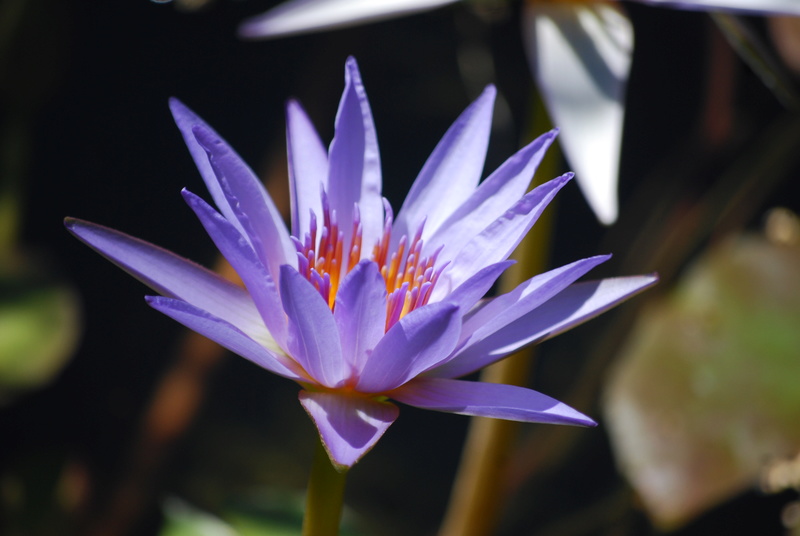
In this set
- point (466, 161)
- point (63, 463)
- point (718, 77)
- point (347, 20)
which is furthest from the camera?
point (718, 77)

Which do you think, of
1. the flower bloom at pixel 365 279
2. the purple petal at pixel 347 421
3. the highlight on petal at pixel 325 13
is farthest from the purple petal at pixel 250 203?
the highlight on petal at pixel 325 13

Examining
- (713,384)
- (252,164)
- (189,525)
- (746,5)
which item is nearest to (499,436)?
(713,384)

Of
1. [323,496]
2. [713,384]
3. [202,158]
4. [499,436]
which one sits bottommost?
[713,384]

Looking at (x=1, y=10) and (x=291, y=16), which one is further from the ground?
(x=1, y=10)

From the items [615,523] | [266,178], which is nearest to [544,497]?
[615,523]

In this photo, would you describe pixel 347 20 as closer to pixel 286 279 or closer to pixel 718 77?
pixel 286 279

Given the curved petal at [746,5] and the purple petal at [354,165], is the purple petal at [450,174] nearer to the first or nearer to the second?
the purple petal at [354,165]

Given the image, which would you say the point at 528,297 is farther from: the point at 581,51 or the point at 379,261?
the point at 581,51
